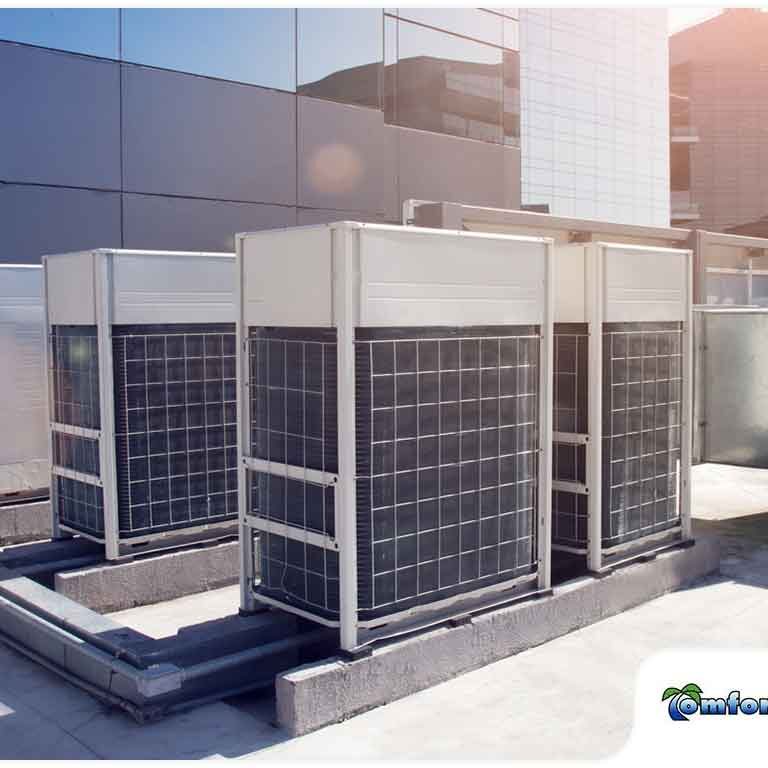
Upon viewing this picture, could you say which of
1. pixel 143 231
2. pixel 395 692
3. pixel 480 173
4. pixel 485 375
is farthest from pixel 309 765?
pixel 480 173

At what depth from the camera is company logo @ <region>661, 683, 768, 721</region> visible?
15.4 feet

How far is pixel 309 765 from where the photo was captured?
13.5 feet

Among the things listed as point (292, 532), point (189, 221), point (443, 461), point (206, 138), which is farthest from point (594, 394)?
point (206, 138)

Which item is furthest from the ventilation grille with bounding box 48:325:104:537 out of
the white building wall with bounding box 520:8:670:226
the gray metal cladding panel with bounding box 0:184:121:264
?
the white building wall with bounding box 520:8:670:226

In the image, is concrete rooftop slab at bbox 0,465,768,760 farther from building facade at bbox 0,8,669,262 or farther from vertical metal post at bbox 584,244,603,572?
building facade at bbox 0,8,669,262

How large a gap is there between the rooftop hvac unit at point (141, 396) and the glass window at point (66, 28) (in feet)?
15.5

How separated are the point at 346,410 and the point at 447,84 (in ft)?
37.3

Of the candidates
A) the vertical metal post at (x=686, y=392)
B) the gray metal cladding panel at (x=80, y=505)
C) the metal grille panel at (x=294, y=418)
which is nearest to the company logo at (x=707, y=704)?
the metal grille panel at (x=294, y=418)

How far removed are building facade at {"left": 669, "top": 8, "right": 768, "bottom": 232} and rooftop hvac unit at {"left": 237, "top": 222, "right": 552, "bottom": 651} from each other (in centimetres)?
5241

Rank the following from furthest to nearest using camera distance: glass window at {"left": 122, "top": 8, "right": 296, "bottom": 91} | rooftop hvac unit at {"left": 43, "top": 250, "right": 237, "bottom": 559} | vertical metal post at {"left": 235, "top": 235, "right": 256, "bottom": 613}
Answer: glass window at {"left": 122, "top": 8, "right": 296, "bottom": 91} < rooftop hvac unit at {"left": 43, "top": 250, "right": 237, "bottom": 559} < vertical metal post at {"left": 235, "top": 235, "right": 256, "bottom": 613}

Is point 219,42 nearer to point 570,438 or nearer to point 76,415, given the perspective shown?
point 76,415

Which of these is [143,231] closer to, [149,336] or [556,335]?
[149,336]

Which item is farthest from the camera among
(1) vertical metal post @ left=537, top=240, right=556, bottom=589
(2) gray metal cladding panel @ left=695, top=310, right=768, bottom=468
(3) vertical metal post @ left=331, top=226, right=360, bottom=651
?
(2) gray metal cladding panel @ left=695, top=310, right=768, bottom=468

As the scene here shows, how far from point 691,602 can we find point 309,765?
367 cm
